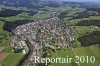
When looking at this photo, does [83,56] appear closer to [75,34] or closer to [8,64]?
[8,64]

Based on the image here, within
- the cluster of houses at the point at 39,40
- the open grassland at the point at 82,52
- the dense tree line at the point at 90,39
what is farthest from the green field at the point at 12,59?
the dense tree line at the point at 90,39

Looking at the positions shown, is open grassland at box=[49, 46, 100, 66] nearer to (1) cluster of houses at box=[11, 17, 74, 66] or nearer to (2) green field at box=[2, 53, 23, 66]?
(1) cluster of houses at box=[11, 17, 74, 66]

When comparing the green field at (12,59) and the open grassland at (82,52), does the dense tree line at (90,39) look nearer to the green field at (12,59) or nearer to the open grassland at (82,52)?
the open grassland at (82,52)

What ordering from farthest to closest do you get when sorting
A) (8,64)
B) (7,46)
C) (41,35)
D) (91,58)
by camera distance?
(41,35) < (7,46) < (91,58) < (8,64)

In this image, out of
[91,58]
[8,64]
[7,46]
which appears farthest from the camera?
[7,46]

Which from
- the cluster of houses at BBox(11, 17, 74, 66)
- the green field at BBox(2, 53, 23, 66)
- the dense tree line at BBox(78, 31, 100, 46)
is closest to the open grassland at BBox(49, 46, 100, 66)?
the cluster of houses at BBox(11, 17, 74, 66)

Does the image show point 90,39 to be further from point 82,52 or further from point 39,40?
point 82,52

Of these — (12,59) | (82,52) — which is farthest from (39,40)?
(12,59)

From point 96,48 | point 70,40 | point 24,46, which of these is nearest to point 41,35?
point 70,40
